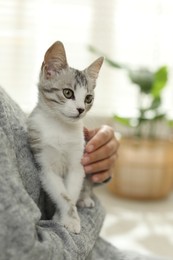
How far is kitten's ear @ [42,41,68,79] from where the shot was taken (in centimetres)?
99

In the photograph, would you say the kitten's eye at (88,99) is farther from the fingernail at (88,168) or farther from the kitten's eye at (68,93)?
the fingernail at (88,168)

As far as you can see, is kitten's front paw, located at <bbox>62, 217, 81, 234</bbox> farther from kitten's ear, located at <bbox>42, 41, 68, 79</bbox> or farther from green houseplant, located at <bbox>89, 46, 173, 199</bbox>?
green houseplant, located at <bbox>89, 46, 173, 199</bbox>

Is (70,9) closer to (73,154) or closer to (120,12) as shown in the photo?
(120,12)

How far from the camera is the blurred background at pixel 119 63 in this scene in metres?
2.62

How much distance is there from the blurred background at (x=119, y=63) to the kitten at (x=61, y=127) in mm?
1429

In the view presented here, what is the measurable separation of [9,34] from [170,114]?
117cm

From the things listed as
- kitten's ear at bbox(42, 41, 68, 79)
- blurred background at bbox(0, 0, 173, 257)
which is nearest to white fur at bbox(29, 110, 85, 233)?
kitten's ear at bbox(42, 41, 68, 79)

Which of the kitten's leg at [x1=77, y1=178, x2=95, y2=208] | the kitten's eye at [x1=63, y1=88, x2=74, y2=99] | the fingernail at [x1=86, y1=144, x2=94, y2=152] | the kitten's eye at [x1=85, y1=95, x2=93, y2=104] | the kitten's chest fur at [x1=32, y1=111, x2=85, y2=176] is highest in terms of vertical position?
the kitten's eye at [x1=63, y1=88, x2=74, y2=99]

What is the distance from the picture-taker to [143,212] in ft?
8.29

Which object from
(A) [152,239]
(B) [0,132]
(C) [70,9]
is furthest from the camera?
(C) [70,9]

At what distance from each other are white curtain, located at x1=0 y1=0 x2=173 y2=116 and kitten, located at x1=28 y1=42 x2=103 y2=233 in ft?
5.30

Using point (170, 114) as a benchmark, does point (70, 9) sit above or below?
above

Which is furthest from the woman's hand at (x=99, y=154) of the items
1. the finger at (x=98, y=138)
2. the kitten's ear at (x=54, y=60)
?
the kitten's ear at (x=54, y=60)

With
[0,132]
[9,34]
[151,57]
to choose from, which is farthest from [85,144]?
[151,57]
